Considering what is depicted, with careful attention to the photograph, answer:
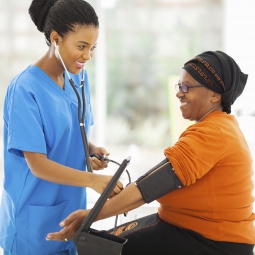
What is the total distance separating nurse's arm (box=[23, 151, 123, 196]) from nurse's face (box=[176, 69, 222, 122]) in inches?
18.1

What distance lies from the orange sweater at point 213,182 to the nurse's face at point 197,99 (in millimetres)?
113

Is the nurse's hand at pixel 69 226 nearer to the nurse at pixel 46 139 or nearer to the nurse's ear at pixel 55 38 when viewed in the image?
the nurse at pixel 46 139

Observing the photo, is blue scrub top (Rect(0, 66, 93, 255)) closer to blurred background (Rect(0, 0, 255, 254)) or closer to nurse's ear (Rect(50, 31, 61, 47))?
nurse's ear (Rect(50, 31, 61, 47))

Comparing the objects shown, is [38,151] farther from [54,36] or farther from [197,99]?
[197,99]

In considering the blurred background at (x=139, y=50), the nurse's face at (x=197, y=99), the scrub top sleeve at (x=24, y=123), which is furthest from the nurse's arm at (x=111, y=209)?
the blurred background at (x=139, y=50)

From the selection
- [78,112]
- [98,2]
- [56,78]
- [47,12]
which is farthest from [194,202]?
[98,2]

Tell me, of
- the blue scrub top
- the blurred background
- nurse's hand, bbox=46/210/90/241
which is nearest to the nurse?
the blue scrub top

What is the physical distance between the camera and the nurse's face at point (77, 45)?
1729 mm

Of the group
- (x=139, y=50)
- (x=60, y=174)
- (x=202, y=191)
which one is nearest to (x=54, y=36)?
(x=60, y=174)

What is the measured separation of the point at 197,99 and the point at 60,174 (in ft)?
1.98

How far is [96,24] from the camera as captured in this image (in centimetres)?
178

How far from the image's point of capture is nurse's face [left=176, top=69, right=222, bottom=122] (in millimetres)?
1837

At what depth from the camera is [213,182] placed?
5.56 feet

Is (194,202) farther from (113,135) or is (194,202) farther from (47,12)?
(113,135)
